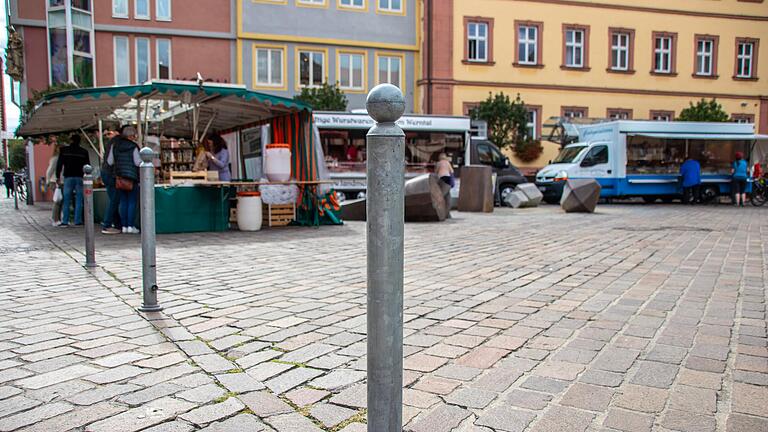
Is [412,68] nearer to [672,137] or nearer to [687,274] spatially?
[672,137]

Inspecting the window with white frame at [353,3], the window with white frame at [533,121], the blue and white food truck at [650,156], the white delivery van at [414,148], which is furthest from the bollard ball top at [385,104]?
the window with white frame at [533,121]

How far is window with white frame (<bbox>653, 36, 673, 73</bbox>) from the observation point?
1280 inches

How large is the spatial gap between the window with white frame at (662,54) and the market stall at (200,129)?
2452 cm

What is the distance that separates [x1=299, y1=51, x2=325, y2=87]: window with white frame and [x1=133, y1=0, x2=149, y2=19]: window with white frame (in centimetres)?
650

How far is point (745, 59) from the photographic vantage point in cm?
3394

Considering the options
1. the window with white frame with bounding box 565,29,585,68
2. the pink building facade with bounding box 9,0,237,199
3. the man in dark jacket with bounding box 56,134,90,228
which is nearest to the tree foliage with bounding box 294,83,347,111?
the pink building facade with bounding box 9,0,237,199

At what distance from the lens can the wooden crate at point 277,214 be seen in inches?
480

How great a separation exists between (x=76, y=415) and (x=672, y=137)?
2402cm

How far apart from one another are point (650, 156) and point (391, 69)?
12.2m

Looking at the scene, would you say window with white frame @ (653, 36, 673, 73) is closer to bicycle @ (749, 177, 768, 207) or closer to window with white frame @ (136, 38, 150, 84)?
bicycle @ (749, 177, 768, 207)

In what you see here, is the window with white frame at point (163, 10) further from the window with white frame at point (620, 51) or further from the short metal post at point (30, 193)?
the window with white frame at point (620, 51)

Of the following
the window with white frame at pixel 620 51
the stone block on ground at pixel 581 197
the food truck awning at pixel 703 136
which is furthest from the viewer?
the window with white frame at pixel 620 51

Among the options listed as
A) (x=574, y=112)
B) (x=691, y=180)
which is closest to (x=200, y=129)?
(x=691, y=180)

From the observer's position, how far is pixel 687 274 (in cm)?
661
